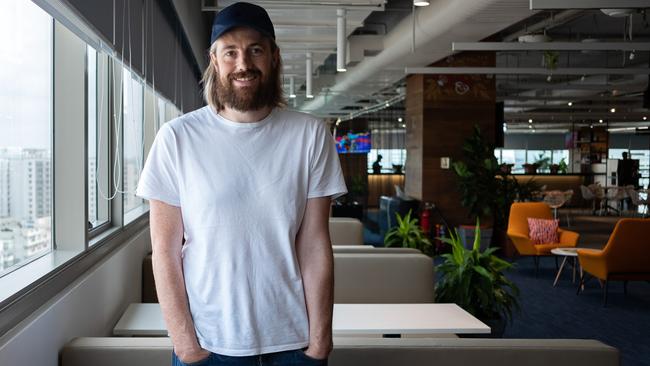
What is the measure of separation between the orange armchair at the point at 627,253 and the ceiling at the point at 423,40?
225cm

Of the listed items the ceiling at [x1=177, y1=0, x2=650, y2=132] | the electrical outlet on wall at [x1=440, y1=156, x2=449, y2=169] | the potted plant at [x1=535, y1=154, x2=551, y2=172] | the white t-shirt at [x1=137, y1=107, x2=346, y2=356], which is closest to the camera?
the white t-shirt at [x1=137, y1=107, x2=346, y2=356]

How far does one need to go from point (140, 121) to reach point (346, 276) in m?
2.36

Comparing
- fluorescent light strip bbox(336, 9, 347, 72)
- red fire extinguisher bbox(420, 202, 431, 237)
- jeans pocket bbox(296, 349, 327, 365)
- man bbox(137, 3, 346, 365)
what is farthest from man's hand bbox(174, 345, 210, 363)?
red fire extinguisher bbox(420, 202, 431, 237)

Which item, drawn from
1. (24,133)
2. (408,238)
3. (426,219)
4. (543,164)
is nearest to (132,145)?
(408,238)

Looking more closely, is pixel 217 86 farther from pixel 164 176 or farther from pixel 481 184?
pixel 481 184

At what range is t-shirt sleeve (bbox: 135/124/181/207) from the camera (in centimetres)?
188

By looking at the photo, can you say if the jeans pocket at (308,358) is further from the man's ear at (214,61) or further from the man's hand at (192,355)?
the man's ear at (214,61)

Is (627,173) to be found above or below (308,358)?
above

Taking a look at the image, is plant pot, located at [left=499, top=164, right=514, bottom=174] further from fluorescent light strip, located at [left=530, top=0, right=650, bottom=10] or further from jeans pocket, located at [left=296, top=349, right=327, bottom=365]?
jeans pocket, located at [left=296, top=349, right=327, bottom=365]

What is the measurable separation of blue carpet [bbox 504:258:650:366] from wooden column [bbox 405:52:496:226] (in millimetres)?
2481

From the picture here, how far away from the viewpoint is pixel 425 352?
2719mm

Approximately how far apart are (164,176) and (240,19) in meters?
0.45

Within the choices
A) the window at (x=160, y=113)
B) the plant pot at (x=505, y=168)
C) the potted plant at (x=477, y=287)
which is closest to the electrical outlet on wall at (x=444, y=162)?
the plant pot at (x=505, y=168)

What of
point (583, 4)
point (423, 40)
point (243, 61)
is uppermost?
point (423, 40)
